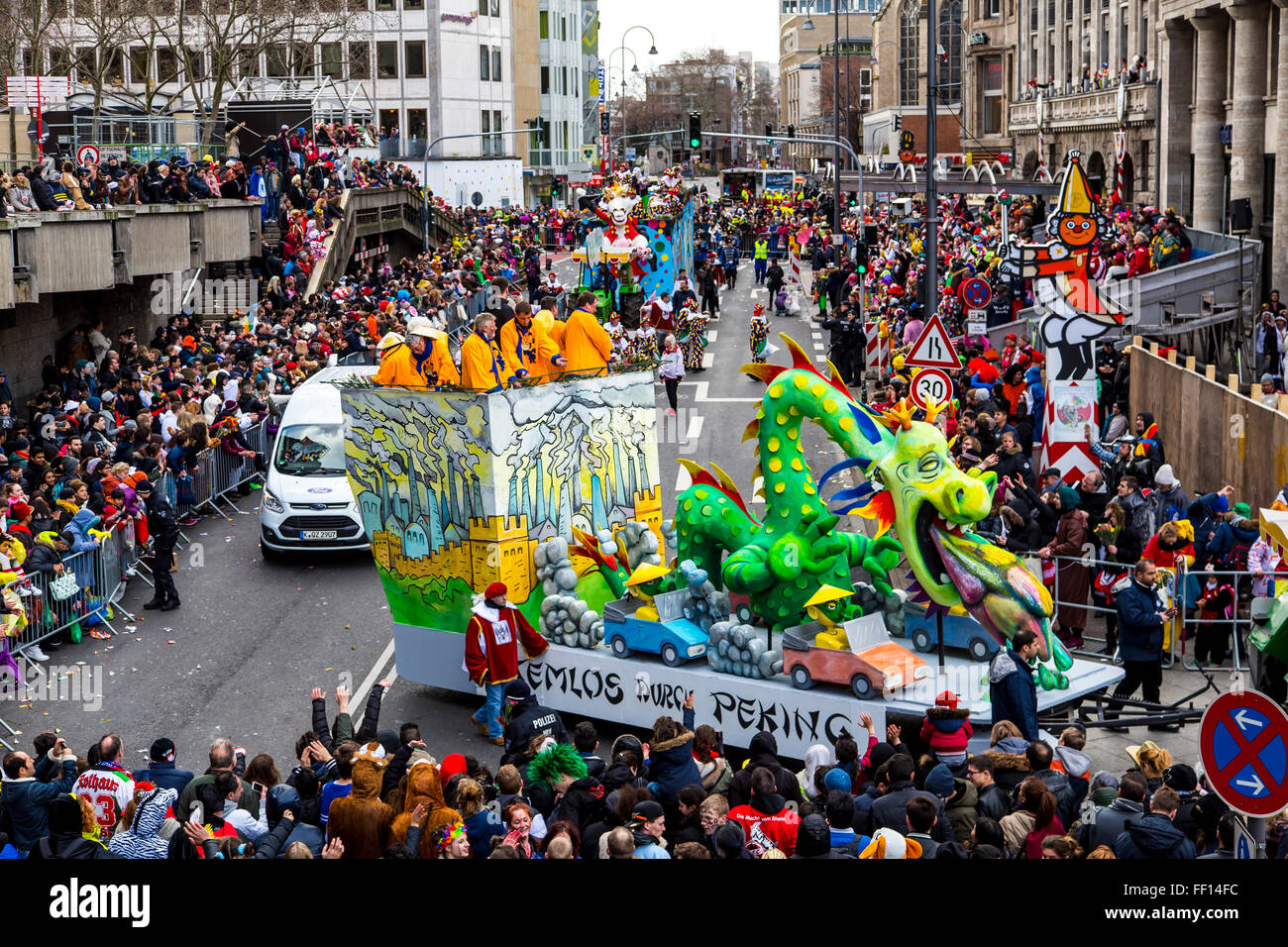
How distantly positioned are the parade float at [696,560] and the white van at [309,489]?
4713 millimetres

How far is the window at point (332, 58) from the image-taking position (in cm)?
7479

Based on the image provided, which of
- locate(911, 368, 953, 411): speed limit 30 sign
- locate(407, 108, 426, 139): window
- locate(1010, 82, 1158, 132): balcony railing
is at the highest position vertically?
locate(407, 108, 426, 139): window

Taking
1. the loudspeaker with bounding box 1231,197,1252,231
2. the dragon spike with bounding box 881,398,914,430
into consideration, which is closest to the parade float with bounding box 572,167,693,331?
the loudspeaker with bounding box 1231,197,1252,231

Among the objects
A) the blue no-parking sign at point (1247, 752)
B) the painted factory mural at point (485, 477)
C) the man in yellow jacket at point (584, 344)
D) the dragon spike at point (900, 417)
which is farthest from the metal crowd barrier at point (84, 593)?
the blue no-parking sign at point (1247, 752)

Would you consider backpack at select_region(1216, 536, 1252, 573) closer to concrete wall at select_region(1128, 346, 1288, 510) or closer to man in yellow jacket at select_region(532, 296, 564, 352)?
concrete wall at select_region(1128, 346, 1288, 510)

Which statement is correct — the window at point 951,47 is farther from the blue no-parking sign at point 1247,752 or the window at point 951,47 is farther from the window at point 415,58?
the blue no-parking sign at point 1247,752

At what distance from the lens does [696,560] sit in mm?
13312

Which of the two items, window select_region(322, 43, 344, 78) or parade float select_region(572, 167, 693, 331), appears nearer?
parade float select_region(572, 167, 693, 331)

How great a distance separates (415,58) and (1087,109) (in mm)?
36493

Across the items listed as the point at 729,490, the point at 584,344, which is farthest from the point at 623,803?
the point at 584,344

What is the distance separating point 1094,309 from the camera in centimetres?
2698

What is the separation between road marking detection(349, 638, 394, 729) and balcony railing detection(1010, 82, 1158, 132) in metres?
34.6

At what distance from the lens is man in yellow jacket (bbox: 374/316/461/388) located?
1408 centimetres

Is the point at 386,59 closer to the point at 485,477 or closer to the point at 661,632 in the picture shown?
the point at 485,477
